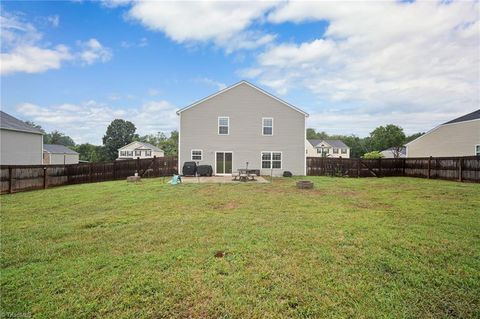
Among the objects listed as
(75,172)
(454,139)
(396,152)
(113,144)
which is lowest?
(75,172)

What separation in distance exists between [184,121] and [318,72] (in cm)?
1058

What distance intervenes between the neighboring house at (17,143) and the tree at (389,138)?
192 feet

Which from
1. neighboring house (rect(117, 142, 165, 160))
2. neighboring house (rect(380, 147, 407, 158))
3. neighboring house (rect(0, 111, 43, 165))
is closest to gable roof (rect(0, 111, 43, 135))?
neighboring house (rect(0, 111, 43, 165))

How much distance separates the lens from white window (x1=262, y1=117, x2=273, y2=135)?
18656 millimetres

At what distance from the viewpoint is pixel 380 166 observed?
63.5ft

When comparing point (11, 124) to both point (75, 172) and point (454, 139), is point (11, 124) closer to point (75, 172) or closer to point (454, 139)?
point (75, 172)

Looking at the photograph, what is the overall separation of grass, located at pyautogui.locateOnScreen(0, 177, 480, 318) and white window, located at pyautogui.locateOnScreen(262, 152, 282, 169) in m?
12.2

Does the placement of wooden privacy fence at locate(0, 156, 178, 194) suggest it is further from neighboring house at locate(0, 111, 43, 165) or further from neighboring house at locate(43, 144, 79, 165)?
neighboring house at locate(43, 144, 79, 165)

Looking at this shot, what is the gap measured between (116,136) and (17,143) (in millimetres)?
51652

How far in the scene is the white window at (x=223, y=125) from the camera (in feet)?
60.3

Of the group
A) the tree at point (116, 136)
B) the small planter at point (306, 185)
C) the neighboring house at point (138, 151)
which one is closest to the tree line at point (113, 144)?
the tree at point (116, 136)

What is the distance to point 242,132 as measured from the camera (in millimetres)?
18469

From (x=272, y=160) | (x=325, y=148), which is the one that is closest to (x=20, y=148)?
(x=272, y=160)

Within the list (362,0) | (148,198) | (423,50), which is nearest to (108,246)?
(148,198)
